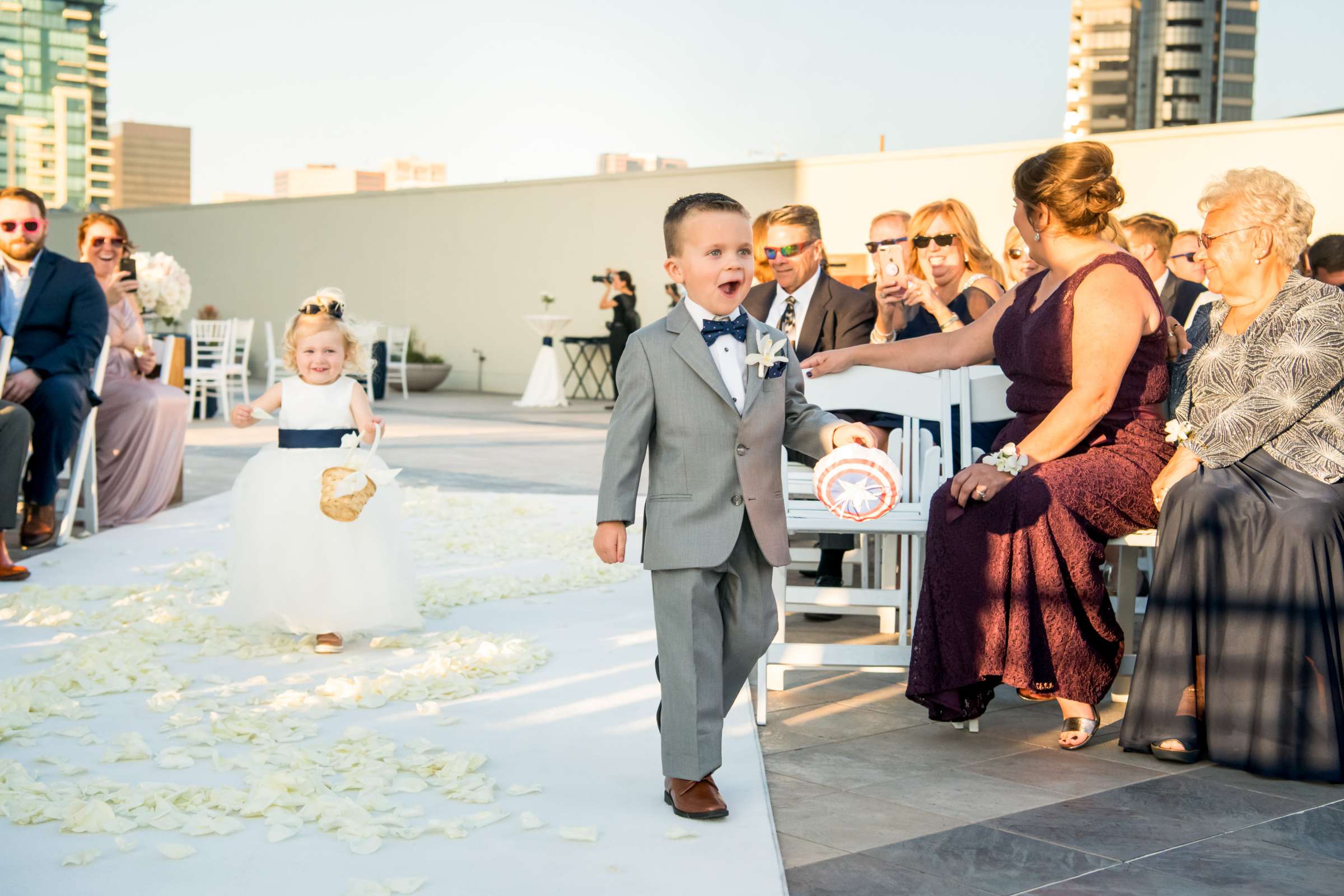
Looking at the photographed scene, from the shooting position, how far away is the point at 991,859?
2.68m

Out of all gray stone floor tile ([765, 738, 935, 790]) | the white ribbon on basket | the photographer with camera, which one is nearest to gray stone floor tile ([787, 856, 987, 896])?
gray stone floor tile ([765, 738, 935, 790])


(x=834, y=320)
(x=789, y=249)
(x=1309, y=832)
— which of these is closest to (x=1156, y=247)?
(x=834, y=320)

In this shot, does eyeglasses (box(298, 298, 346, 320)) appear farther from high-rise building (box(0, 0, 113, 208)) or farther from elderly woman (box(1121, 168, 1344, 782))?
high-rise building (box(0, 0, 113, 208))

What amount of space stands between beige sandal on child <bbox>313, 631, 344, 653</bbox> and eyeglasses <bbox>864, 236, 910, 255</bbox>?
2926 millimetres

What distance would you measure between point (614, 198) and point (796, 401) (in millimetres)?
18574

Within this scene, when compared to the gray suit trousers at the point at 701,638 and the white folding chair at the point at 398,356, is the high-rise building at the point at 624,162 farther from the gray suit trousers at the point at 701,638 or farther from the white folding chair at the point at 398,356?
the gray suit trousers at the point at 701,638

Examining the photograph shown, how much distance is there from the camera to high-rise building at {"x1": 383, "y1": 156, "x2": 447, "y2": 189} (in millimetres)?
92500

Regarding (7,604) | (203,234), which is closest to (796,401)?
(7,604)

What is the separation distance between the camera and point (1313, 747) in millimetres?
3293

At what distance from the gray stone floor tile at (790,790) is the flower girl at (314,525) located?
1780 mm

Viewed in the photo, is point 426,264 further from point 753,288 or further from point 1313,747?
point 1313,747

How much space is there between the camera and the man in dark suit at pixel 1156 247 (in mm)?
6129

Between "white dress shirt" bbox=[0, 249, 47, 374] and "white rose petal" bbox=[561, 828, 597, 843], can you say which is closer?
"white rose petal" bbox=[561, 828, 597, 843]

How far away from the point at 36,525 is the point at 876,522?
4679mm
